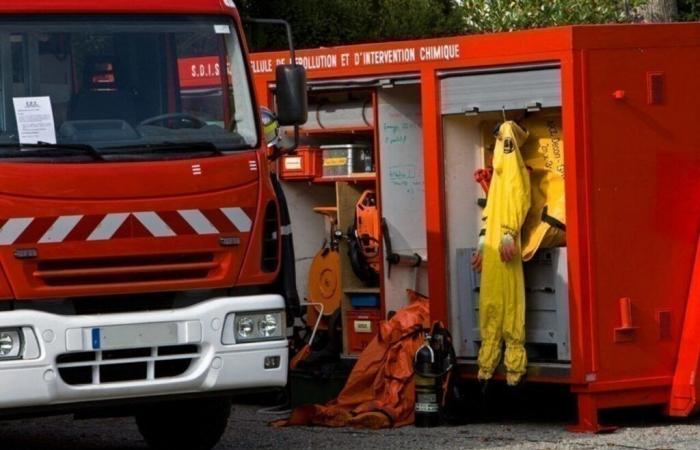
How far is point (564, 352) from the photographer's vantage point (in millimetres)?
10688

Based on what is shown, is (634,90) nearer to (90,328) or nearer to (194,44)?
(194,44)

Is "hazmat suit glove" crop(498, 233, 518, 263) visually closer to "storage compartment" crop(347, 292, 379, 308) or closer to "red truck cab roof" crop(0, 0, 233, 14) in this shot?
"storage compartment" crop(347, 292, 379, 308)

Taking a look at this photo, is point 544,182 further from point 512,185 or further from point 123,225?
point 123,225

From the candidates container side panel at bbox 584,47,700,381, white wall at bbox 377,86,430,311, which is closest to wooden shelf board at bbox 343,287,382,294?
white wall at bbox 377,86,430,311

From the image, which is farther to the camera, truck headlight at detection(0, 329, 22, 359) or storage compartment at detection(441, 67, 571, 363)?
storage compartment at detection(441, 67, 571, 363)

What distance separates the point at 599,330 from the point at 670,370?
0.65m

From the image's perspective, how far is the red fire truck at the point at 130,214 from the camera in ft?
27.9

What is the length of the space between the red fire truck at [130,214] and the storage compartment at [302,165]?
312cm

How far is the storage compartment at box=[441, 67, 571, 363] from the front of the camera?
35.1ft

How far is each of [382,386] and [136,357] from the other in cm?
300

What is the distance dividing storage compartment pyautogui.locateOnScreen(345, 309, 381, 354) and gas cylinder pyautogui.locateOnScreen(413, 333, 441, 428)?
1.21 metres

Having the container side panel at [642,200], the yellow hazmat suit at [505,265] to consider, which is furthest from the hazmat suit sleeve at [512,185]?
the container side panel at [642,200]

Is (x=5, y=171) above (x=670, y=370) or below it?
above

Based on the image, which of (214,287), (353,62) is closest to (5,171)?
(214,287)
